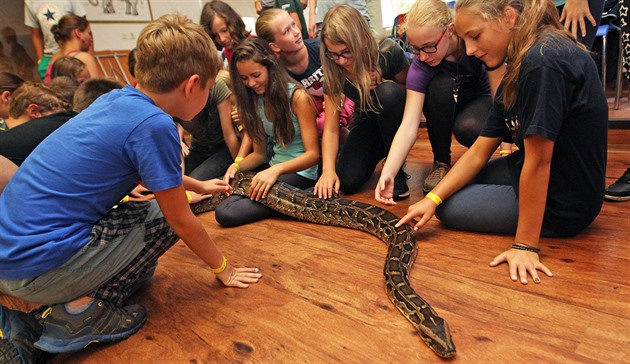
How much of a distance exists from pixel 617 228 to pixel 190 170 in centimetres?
387

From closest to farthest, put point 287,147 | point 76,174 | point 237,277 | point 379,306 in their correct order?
1. point 76,174
2. point 379,306
3. point 237,277
4. point 287,147

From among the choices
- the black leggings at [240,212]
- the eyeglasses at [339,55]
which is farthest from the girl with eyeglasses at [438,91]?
the black leggings at [240,212]

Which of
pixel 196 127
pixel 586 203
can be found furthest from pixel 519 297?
pixel 196 127

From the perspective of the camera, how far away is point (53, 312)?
189 cm

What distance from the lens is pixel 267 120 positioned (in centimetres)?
366

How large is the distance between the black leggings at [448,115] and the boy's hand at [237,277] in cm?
196

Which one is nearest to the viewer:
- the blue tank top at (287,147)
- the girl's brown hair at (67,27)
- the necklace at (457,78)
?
the necklace at (457,78)

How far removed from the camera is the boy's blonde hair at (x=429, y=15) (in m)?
2.73

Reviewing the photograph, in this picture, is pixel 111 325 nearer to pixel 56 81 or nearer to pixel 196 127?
pixel 196 127

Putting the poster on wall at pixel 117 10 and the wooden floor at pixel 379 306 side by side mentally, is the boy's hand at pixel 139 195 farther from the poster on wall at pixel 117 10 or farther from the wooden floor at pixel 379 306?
the poster on wall at pixel 117 10

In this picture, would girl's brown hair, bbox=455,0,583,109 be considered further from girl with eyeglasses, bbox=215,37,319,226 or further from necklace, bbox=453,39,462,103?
girl with eyeglasses, bbox=215,37,319,226

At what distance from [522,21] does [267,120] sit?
2.22 metres

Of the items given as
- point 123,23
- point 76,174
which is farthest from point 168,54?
point 123,23

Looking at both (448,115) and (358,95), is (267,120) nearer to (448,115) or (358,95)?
(358,95)
